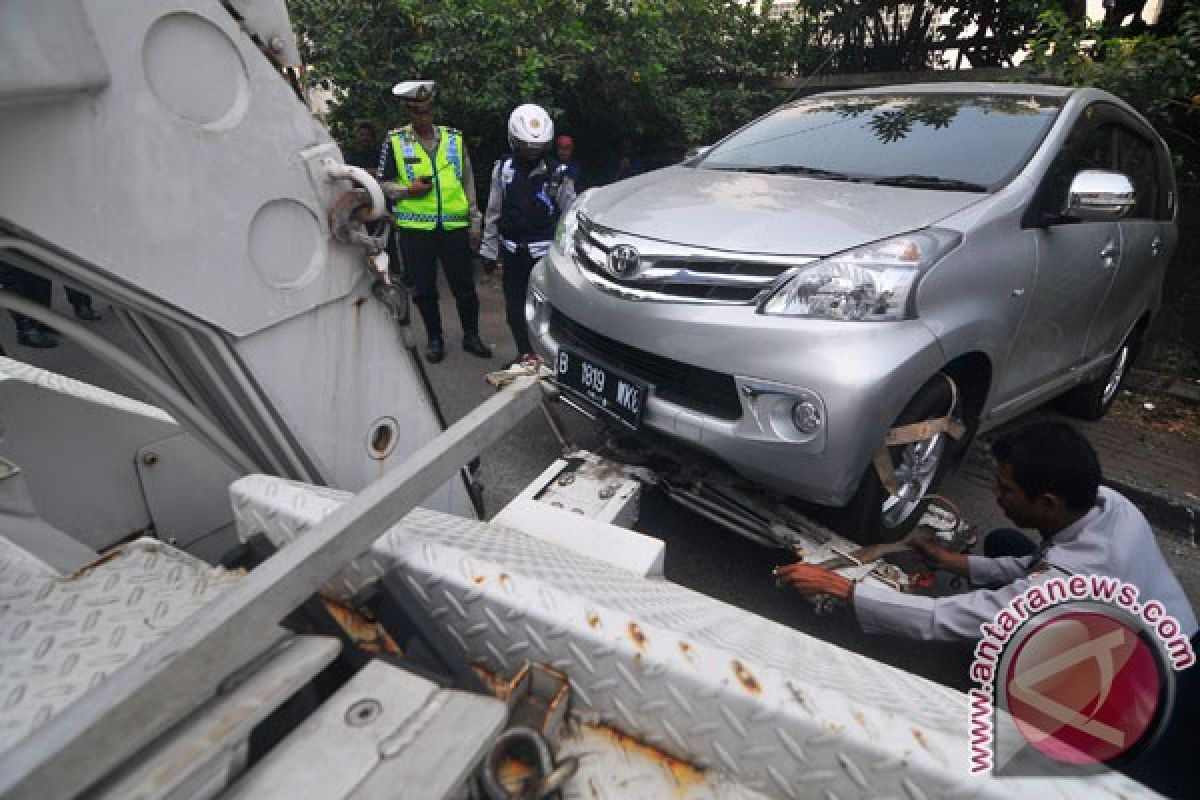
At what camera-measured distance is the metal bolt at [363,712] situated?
0.90 metres

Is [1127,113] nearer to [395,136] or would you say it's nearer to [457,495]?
[457,495]

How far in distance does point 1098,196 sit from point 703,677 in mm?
2465

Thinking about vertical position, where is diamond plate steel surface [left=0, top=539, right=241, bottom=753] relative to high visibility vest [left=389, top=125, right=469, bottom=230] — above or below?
below

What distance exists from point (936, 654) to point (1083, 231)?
188cm

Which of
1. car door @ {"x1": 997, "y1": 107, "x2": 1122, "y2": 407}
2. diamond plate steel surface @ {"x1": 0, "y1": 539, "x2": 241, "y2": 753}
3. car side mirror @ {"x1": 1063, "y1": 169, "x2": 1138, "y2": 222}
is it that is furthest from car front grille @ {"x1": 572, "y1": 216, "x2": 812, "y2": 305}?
diamond plate steel surface @ {"x1": 0, "y1": 539, "x2": 241, "y2": 753}

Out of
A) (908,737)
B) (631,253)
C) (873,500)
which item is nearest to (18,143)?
(908,737)

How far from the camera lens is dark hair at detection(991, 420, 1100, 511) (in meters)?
1.57

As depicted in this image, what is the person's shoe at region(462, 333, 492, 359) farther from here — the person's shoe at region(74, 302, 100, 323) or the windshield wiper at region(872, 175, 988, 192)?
the windshield wiper at region(872, 175, 988, 192)

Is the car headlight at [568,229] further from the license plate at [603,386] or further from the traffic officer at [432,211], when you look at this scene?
the traffic officer at [432,211]

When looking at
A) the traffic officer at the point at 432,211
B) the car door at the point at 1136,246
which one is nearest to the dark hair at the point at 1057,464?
the car door at the point at 1136,246

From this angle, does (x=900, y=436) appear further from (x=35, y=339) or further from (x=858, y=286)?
(x=35, y=339)

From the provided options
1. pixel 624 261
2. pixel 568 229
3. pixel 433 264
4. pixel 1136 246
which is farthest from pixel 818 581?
pixel 433 264

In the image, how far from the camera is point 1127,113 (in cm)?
322

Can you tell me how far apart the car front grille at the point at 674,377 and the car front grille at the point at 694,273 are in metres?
0.22
